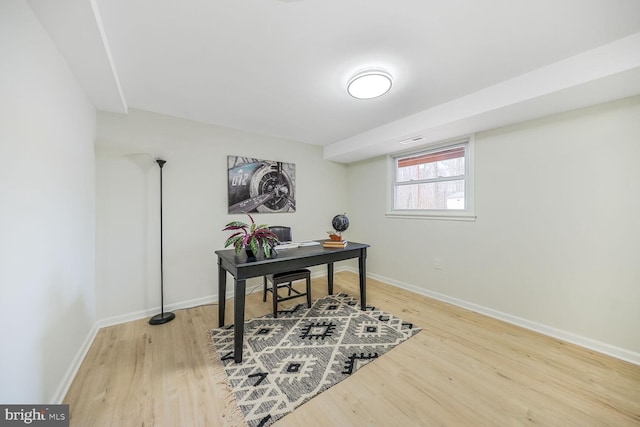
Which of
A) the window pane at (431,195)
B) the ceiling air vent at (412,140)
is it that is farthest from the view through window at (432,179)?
the ceiling air vent at (412,140)

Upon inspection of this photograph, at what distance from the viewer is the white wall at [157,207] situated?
231 cm

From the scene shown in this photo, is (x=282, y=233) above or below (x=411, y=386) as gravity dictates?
above

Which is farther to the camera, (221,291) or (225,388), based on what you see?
(221,291)

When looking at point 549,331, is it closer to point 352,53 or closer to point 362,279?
point 362,279

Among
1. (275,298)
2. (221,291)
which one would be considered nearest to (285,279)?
(275,298)

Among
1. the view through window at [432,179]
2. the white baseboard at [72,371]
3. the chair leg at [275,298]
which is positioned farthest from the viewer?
the view through window at [432,179]

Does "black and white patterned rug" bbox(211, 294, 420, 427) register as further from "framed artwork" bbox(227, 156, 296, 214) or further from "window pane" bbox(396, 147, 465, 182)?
"window pane" bbox(396, 147, 465, 182)

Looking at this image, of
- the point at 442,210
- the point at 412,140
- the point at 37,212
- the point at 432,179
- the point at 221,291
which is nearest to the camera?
the point at 37,212

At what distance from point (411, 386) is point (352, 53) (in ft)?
7.73

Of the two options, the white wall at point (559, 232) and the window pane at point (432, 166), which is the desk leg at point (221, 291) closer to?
the white wall at point (559, 232)

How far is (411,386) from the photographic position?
1.52 meters

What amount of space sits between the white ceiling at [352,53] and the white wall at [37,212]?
22cm

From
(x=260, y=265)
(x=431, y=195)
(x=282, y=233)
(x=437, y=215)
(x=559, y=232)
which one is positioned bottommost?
(x=260, y=265)

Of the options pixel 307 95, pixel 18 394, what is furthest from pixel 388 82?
pixel 18 394
